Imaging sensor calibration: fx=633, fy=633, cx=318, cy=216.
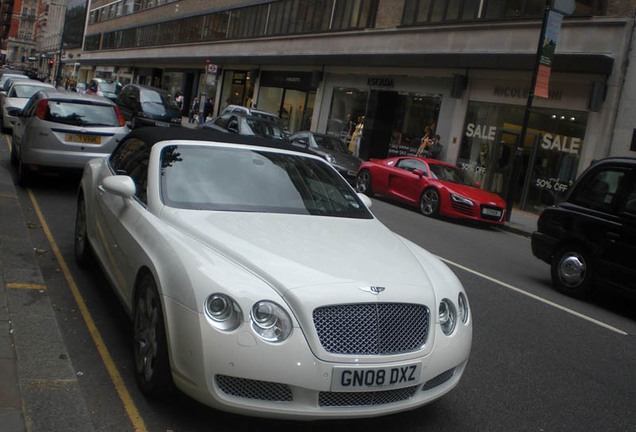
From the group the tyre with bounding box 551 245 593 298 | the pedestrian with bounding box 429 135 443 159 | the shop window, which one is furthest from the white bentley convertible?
the shop window

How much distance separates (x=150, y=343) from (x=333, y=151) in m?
16.4

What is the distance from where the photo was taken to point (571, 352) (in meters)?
5.54

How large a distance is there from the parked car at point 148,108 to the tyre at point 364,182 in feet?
26.4

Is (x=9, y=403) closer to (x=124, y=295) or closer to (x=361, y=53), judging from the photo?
(x=124, y=295)

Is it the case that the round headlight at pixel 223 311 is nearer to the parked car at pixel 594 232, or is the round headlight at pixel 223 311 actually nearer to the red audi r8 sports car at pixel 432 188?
the parked car at pixel 594 232

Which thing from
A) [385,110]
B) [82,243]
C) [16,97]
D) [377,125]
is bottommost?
[82,243]

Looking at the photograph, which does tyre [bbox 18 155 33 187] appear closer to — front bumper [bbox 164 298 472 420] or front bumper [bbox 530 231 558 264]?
front bumper [bbox 530 231 558 264]

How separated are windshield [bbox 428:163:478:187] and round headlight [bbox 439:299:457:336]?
11968 mm

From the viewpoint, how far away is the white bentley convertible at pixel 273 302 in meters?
3.10

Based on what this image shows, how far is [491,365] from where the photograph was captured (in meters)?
4.88

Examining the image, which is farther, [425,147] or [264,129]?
[425,147]

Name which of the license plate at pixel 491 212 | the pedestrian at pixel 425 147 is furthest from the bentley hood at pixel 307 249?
the pedestrian at pixel 425 147

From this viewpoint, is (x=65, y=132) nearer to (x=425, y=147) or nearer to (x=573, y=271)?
(x=573, y=271)

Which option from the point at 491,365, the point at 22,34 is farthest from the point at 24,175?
the point at 22,34
